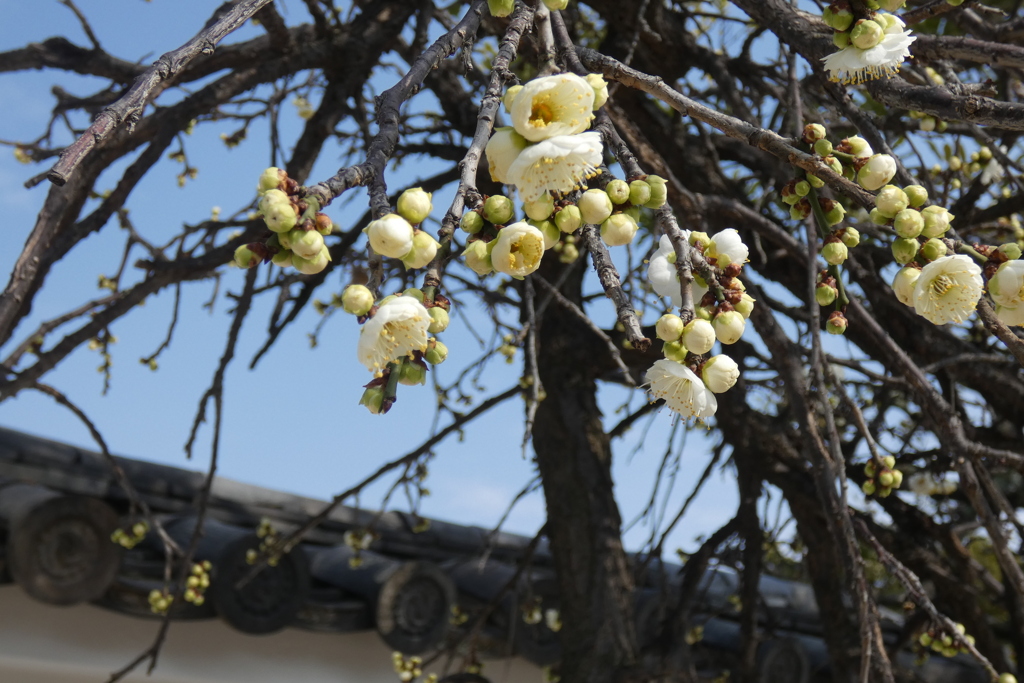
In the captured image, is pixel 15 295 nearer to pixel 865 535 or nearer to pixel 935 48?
pixel 935 48

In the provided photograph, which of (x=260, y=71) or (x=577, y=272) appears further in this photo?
(x=577, y=272)

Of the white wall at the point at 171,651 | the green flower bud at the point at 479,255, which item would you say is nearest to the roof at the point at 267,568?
the white wall at the point at 171,651

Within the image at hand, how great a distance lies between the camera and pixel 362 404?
2.36 ft

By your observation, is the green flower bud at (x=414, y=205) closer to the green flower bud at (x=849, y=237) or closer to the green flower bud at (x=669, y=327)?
the green flower bud at (x=669, y=327)

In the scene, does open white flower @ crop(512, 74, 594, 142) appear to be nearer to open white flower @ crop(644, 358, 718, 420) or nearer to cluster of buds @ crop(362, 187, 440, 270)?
cluster of buds @ crop(362, 187, 440, 270)

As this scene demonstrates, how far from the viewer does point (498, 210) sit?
771 millimetres

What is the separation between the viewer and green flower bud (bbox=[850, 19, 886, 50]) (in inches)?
37.7

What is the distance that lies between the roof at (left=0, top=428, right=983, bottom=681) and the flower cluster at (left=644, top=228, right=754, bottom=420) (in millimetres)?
1626

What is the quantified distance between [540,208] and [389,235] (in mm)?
157

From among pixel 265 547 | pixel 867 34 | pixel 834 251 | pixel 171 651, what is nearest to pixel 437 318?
pixel 834 251

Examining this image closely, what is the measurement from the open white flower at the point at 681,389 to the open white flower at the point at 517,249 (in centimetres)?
16

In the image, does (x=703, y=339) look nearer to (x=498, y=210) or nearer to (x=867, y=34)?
(x=498, y=210)

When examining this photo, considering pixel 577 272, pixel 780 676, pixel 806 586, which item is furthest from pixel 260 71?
pixel 806 586

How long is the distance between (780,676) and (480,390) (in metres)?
1.57
